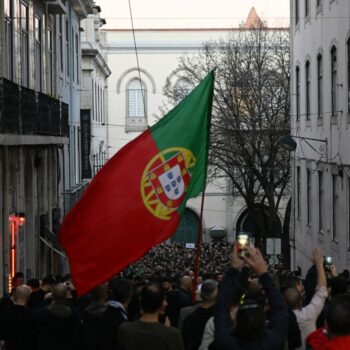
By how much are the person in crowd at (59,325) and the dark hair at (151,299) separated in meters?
3.00

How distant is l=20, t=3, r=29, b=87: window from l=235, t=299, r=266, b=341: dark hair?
19.7m

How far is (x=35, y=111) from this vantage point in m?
24.0

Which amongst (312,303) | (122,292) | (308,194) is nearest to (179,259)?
(308,194)

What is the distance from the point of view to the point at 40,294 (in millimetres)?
13180

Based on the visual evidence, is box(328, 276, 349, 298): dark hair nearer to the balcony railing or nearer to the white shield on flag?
the white shield on flag

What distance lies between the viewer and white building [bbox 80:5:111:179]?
48234 millimetres

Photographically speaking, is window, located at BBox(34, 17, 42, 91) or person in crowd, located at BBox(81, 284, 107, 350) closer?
person in crowd, located at BBox(81, 284, 107, 350)

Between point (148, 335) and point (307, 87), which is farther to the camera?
point (307, 87)

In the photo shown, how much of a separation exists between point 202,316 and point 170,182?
6.61ft

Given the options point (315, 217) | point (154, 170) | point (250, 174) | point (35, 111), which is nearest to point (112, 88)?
point (250, 174)

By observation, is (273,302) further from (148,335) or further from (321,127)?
(321,127)

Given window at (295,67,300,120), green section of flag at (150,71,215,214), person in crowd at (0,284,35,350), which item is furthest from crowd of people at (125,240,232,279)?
person in crowd at (0,284,35,350)

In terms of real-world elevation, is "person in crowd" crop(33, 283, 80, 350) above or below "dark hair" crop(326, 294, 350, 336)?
below

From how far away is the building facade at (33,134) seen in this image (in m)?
21.6
